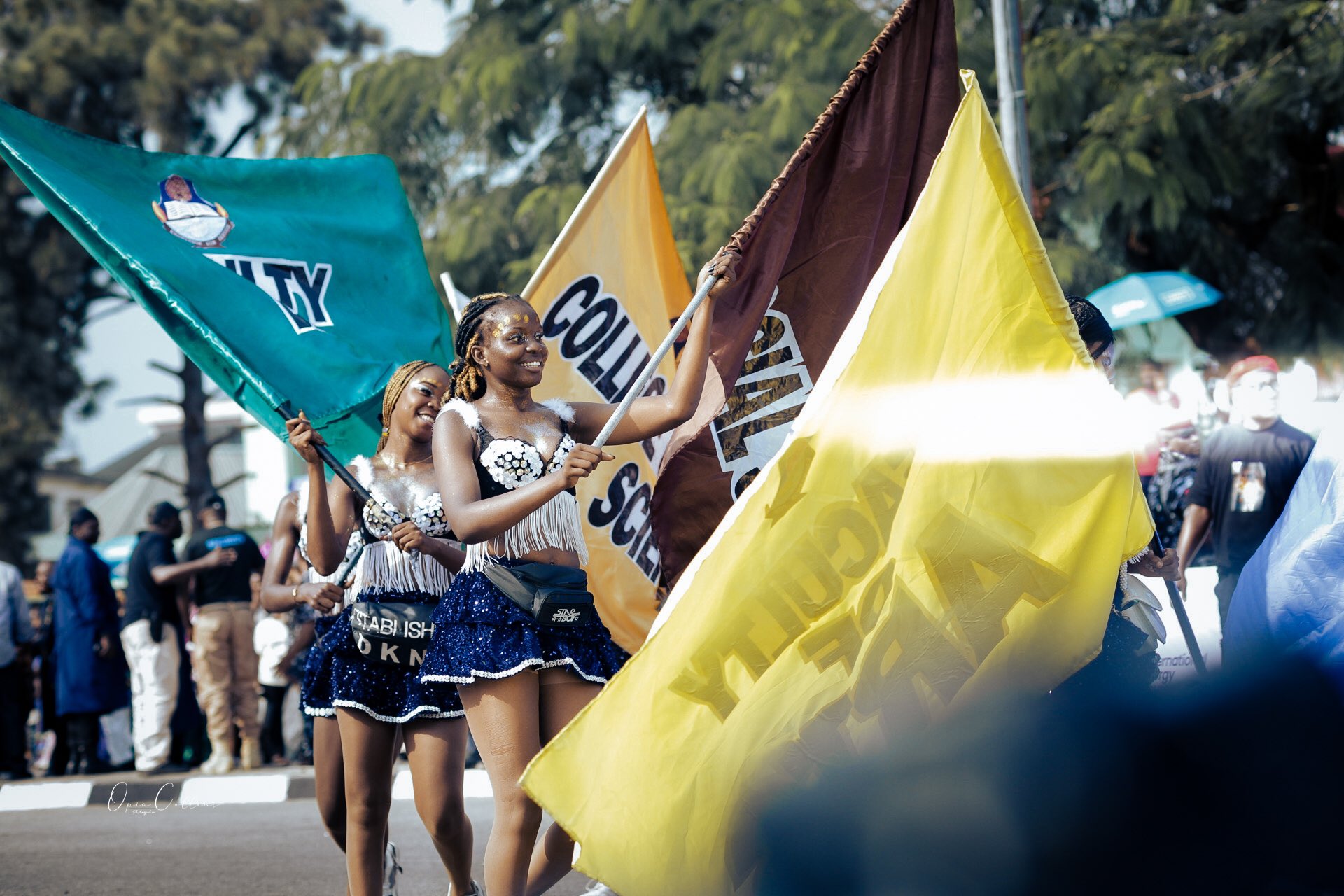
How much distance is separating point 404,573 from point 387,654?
27 cm

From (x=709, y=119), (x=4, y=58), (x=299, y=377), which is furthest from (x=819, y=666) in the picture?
(x=4, y=58)

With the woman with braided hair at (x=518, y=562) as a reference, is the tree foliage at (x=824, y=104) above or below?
above

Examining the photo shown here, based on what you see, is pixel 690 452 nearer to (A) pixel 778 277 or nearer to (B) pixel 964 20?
(A) pixel 778 277

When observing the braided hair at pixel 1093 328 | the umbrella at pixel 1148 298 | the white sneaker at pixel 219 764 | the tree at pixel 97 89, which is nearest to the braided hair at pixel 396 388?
the braided hair at pixel 1093 328

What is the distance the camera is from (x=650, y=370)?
4.05m

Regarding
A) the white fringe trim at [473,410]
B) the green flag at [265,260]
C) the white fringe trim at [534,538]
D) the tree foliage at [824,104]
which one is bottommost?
the white fringe trim at [534,538]

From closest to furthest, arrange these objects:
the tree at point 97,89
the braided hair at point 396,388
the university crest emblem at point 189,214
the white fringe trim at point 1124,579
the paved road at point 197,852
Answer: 1. the white fringe trim at point 1124,579
2. the braided hair at point 396,388
3. the university crest emblem at point 189,214
4. the paved road at point 197,852
5. the tree at point 97,89

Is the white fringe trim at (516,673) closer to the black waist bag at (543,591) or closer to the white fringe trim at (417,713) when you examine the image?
the black waist bag at (543,591)

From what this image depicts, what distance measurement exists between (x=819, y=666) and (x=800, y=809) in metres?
0.35

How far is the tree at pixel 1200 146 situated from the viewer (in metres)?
11.4

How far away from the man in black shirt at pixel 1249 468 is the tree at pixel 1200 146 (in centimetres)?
408

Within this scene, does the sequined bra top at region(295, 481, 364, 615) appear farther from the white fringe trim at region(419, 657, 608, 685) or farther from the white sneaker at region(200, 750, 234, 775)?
the white sneaker at region(200, 750, 234, 775)

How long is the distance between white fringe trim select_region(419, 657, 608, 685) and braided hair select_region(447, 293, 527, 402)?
0.84 meters

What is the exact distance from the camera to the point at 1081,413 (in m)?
3.56
